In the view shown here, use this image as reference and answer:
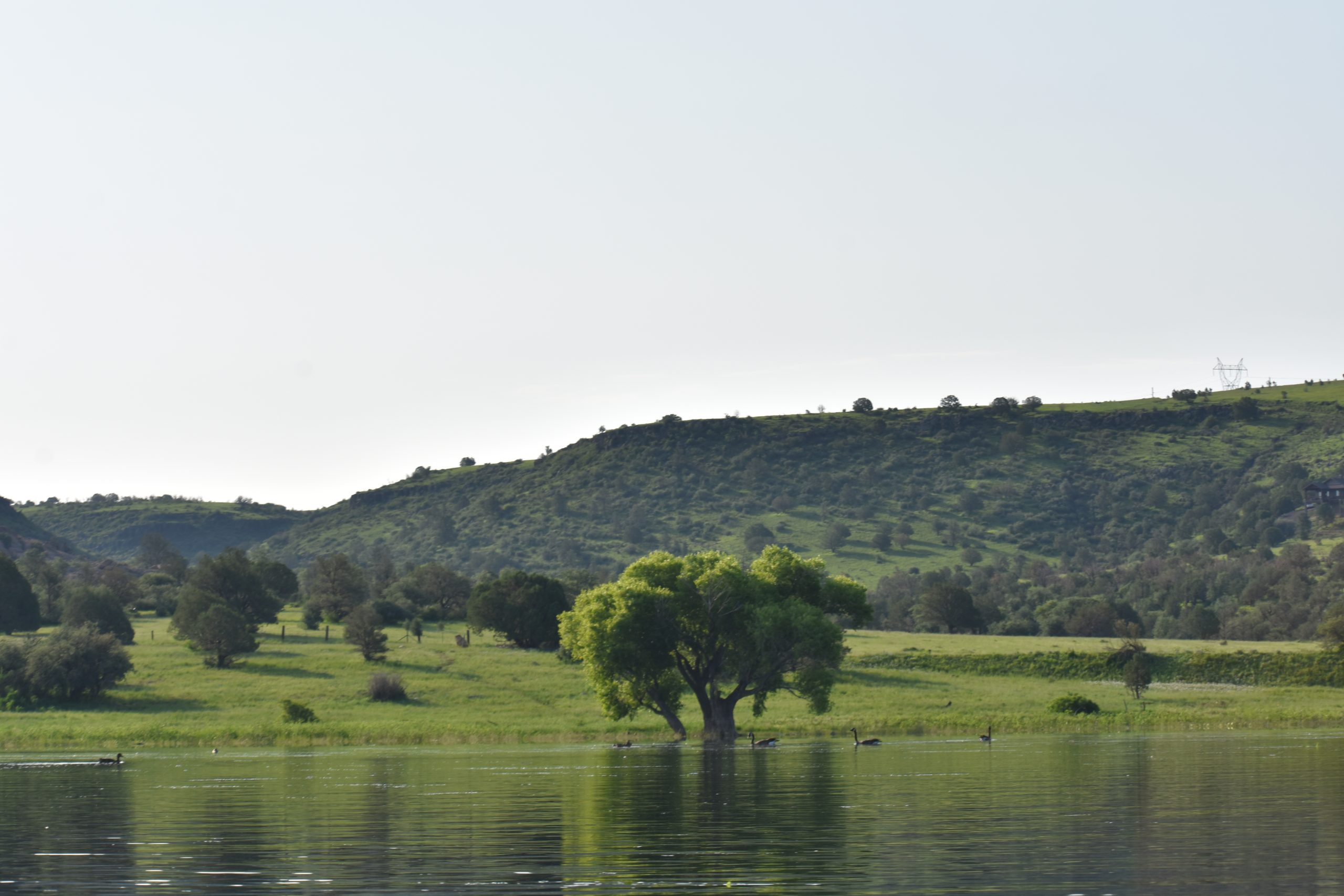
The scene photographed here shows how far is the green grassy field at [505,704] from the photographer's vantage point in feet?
236

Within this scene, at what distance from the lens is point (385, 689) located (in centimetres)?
8450

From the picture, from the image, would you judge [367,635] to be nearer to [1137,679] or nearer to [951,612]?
[1137,679]

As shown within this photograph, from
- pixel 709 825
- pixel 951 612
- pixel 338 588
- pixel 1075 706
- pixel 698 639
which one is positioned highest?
pixel 338 588

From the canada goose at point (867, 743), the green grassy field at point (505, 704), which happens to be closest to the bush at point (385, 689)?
the green grassy field at point (505, 704)

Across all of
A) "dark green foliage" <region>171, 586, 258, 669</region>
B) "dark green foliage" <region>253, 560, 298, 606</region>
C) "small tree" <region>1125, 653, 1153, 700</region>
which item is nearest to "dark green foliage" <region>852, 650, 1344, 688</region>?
"small tree" <region>1125, 653, 1153, 700</region>

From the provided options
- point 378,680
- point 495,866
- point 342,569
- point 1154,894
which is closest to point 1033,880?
point 1154,894

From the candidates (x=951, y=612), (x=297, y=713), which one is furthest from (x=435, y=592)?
(x=297, y=713)

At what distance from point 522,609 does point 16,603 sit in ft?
123

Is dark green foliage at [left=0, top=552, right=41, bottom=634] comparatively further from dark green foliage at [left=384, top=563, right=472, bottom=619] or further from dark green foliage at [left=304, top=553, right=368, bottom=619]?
dark green foliage at [left=384, top=563, right=472, bottom=619]

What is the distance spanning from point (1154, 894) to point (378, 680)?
224 feet

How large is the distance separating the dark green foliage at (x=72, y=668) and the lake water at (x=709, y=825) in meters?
30.9

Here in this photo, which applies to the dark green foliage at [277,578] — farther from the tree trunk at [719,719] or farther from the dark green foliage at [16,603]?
the tree trunk at [719,719]

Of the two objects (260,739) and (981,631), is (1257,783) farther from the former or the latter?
(981,631)

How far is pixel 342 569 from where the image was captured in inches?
4889
